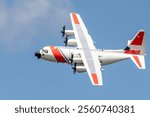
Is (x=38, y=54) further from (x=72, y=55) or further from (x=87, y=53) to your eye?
(x=87, y=53)

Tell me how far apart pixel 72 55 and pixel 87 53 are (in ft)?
10.9

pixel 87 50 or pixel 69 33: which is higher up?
pixel 69 33

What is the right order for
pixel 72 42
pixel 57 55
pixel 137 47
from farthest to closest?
pixel 72 42, pixel 137 47, pixel 57 55

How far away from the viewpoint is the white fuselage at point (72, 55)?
9406 cm

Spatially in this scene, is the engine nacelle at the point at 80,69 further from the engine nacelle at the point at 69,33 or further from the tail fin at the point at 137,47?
the engine nacelle at the point at 69,33

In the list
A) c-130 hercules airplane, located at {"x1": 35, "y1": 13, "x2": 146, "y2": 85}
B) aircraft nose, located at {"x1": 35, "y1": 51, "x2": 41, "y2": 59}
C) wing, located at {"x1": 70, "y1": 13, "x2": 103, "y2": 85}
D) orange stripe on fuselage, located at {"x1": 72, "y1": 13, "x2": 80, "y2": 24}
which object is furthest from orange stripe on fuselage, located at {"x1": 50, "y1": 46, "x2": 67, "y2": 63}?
orange stripe on fuselage, located at {"x1": 72, "y1": 13, "x2": 80, "y2": 24}

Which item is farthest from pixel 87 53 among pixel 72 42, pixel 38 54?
pixel 38 54

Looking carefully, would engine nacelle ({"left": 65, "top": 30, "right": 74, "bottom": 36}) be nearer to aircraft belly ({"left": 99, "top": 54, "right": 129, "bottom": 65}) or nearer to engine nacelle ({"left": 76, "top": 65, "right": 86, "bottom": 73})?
aircraft belly ({"left": 99, "top": 54, "right": 129, "bottom": 65})

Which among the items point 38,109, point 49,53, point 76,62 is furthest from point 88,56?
point 38,109

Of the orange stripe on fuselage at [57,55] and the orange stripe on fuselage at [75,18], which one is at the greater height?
the orange stripe on fuselage at [75,18]

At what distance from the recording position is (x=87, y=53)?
3735 inches

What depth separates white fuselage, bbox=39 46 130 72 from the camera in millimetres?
94062

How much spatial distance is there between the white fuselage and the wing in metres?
1.25

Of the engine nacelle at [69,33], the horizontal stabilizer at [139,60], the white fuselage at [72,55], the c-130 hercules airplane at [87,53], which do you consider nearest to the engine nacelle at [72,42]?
the c-130 hercules airplane at [87,53]
